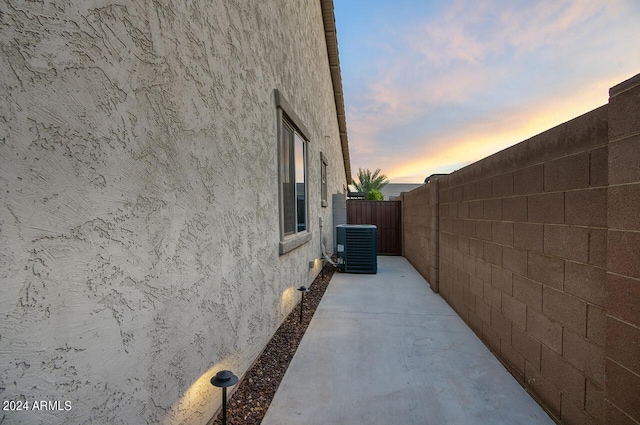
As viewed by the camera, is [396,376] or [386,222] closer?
[396,376]

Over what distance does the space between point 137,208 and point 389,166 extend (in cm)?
2645

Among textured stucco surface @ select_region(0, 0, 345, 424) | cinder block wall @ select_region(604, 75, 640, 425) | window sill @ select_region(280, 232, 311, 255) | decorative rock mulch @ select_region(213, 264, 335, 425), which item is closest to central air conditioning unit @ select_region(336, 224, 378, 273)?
window sill @ select_region(280, 232, 311, 255)

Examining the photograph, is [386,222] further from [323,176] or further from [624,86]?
[624,86]

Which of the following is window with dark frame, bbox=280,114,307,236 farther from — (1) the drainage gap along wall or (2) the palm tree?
(2) the palm tree

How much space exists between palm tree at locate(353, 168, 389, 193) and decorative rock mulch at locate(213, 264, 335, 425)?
24.4 meters

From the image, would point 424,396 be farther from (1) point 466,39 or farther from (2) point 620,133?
(1) point 466,39

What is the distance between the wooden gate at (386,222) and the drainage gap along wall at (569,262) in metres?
7.10

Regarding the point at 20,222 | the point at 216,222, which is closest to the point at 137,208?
the point at 20,222

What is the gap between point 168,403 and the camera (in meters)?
1.68

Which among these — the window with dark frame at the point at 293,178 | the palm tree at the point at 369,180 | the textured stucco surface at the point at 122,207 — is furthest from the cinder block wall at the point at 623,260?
the palm tree at the point at 369,180

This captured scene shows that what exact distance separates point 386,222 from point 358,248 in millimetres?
3614

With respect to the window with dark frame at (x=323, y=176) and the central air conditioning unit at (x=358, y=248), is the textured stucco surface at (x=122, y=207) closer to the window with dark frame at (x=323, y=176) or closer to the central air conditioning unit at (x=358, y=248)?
the central air conditioning unit at (x=358, y=248)

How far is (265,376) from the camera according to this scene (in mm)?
2936

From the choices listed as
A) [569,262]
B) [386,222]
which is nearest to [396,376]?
[569,262]
